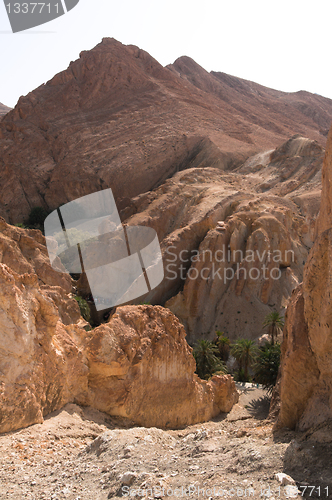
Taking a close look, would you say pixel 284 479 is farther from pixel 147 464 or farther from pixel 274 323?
pixel 274 323

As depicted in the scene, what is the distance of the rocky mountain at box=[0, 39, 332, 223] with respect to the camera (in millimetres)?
52438

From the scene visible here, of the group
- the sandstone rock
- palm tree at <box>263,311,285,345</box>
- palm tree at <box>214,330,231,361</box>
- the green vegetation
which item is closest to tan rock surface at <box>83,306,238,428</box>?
the sandstone rock

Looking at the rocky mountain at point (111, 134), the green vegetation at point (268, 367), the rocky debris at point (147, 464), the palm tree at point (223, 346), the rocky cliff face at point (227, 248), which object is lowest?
the palm tree at point (223, 346)

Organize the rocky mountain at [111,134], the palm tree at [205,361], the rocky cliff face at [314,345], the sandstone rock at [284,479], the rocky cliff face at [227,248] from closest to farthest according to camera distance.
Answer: the sandstone rock at [284,479] → the rocky cliff face at [314,345] → the palm tree at [205,361] → the rocky cliff face at [227,248] → the rocky mountain at [111,134]

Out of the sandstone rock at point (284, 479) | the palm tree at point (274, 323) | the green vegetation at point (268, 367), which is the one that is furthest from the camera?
the palm tree at point (274, 323)

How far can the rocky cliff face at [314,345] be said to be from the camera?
7801mm

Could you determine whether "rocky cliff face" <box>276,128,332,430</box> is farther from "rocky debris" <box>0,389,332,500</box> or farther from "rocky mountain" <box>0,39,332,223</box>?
"rocky mountain" <box>0,39,332,223</box>

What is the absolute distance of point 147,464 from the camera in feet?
23.2

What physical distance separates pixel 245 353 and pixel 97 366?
56.0 ft

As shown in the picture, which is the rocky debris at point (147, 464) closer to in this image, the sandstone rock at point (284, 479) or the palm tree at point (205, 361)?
the sandstone rock at point (284, 479)

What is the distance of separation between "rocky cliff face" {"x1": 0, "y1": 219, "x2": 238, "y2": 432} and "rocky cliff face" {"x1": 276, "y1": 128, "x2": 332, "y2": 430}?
428 centimetres

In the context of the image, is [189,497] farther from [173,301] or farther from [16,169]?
[16,169]

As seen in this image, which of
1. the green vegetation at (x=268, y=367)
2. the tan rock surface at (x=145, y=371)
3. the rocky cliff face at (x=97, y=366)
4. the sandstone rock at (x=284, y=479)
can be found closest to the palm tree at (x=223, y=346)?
the green vegetation at (x=268, y=367)

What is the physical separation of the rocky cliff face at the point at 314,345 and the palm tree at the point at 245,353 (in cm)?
1693
